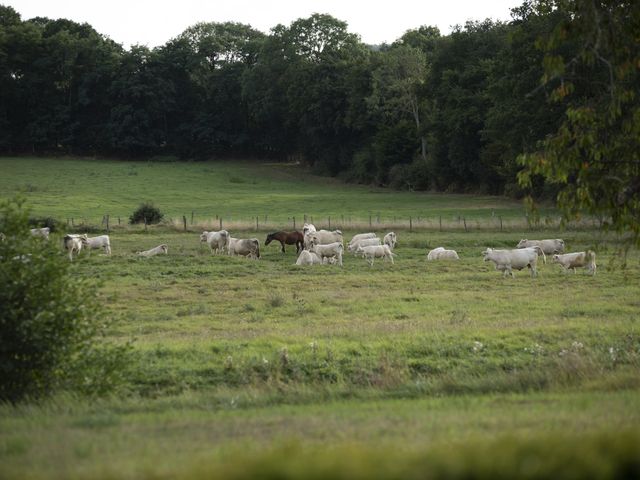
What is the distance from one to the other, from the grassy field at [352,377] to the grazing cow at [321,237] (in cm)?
336

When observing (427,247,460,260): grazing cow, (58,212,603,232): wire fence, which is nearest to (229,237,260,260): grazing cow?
(427,247,460,260): grazing cow

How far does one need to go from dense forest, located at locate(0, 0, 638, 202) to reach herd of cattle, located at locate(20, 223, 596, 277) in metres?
36.4

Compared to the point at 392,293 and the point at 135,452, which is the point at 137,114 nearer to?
the point at 392,293

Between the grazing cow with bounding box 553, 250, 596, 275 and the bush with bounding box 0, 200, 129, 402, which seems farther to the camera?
the grazing cow with bounding box 553, 250, 596, 275

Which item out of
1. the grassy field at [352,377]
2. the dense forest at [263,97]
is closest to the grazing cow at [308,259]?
the grassy field at [352,377]

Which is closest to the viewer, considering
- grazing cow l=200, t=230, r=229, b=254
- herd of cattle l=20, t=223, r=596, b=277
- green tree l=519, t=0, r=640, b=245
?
green tree l=519, t=0, r=640, b=245

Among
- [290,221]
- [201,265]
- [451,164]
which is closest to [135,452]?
[201,265]

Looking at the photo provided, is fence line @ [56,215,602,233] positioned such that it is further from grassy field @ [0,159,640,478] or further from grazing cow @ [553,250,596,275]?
grazing cow @ [553,250,596,275]

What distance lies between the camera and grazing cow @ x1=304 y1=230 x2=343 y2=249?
39.2 m

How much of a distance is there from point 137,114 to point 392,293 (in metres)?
79.2

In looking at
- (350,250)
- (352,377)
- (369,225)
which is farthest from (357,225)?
(352,377)

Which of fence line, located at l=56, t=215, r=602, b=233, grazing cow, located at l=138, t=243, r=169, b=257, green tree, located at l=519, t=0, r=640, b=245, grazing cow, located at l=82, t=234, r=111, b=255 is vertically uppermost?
green tree, located at l=519, t=0, r=640, b=245

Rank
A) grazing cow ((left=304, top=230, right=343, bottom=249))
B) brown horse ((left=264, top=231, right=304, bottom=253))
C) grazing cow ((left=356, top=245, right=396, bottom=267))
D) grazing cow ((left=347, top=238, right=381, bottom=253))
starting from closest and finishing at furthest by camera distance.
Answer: grazing cow ((left=356, top=245, right=396, bottom=267)) → grazing cow ((left=347, top=238, right=381, bottom=253)) → grazing cow ((left=304, top=230, right=343, bottom=249)) → brown horse ((left=264, top=231, right=304, bottom=253))

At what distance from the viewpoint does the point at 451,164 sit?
77500 mm
